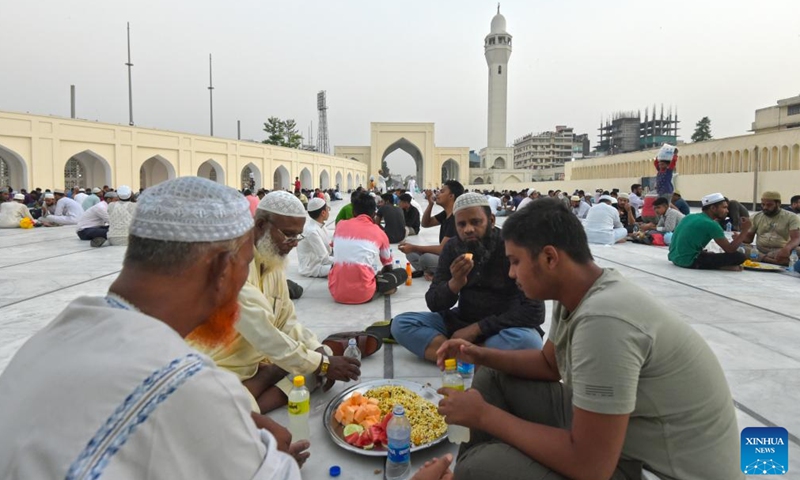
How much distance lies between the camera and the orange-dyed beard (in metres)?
1.12

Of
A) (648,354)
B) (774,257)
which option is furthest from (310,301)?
(774,257)

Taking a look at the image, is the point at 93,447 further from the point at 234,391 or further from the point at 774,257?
the point at 774,257

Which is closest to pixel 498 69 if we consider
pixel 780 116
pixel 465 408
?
pixel 780 116

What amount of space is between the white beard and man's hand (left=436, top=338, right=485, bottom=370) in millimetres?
947

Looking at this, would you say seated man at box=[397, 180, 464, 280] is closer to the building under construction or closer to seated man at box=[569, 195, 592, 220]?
seated man at box=[569, 195, 592, 220]

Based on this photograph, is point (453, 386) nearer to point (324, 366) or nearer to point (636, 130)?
point (324, 366)

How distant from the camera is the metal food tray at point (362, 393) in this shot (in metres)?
1.82

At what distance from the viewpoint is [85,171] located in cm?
2038

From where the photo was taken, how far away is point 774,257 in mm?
5863

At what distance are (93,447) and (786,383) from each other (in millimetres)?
3051

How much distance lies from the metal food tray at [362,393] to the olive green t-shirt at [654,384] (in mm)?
835

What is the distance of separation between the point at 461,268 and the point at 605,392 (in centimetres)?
134

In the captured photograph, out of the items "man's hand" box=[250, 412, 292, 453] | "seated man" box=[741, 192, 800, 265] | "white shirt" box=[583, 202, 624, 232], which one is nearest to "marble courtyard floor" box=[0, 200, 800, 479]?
"man's hand" box=[250, 412, 292, 453]

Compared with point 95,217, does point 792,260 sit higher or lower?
lower
